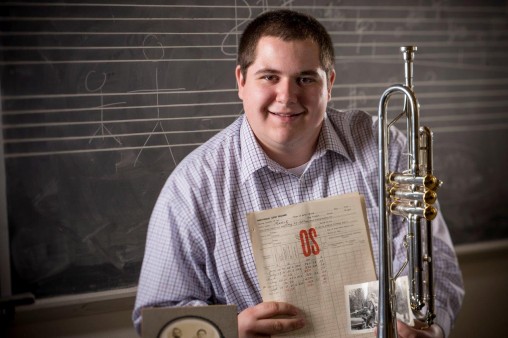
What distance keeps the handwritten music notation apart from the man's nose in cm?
45

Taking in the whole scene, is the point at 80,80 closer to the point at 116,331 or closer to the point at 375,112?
the point at 116,331

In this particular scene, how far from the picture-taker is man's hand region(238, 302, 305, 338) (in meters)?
1.28

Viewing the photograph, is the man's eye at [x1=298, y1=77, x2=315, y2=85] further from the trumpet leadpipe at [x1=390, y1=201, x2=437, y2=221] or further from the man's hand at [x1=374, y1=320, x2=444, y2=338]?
the man's hand at [x1=374, y1=320, x2=444, y2=338]

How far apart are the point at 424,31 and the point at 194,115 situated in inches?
35.5

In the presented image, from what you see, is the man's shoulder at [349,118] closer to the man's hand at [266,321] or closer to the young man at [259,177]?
the young man at [259,177]

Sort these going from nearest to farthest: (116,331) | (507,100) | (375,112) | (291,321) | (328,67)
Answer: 1. (291,321)
2. (328,67)
3. (116,331)
4. (375,112)
5. (507,100)

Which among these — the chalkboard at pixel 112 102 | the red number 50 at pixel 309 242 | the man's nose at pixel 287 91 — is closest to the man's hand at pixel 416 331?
the red number 50 at pixel 309 242

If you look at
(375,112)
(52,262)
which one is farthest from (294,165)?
(52,262)

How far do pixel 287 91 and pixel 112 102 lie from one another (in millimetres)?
582

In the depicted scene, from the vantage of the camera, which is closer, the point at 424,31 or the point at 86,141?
the point at 86,141

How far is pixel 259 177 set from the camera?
1544mm

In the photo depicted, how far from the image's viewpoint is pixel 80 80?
66.6 inches

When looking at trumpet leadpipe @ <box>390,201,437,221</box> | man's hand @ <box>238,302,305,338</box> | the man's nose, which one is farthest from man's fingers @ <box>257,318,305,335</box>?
the man's nose

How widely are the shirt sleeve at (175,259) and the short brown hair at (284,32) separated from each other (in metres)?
0.38
